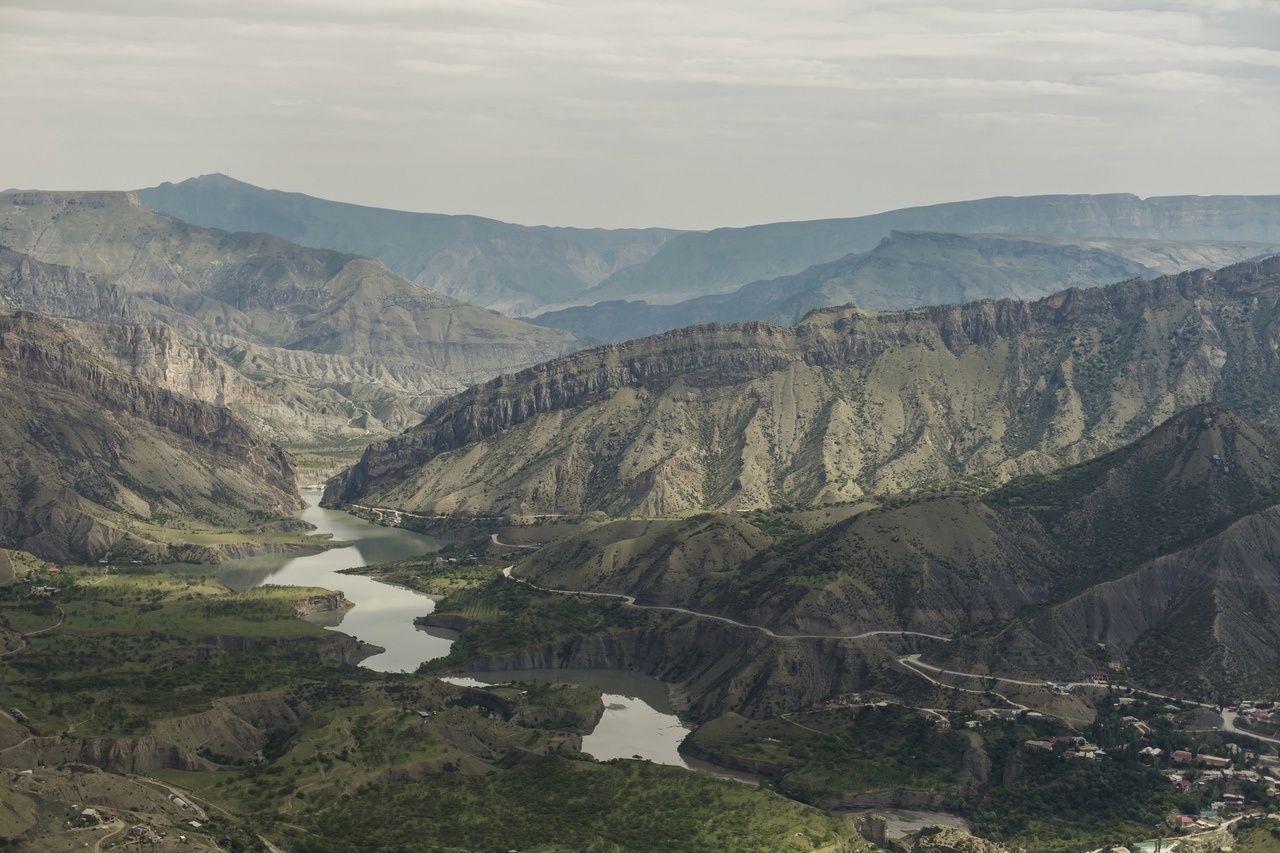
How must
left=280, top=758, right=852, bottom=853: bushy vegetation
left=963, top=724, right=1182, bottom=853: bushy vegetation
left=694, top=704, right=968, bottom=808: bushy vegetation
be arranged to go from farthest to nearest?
1. left=694, top=704, right=968, bottom=808: bushy vegetation
2. left=963, top=724, right=1182, bottom=853: bushy vegetation
3. left=280, top=758, right=852, bottom=853: bushy vegetation

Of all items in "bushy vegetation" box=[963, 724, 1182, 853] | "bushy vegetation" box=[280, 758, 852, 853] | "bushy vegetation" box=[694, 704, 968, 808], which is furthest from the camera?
"bushy vegetation" box=[694, 704, 968, 808]

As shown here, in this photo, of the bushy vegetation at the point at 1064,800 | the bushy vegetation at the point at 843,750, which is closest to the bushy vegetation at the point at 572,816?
the bushy vegetation at the point at 843,750

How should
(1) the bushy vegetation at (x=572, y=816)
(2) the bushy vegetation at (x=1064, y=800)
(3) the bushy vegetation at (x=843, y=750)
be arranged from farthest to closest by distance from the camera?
(3) the bushy vegetation at (x=843, y=750) → (2) the bushy vegetation at (x=1064, y=800) → (1) the bushy vegetation at (x=572, y=816)

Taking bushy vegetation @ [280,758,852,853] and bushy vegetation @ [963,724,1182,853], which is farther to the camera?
bushy vegetation @ [963,724,1182,853]

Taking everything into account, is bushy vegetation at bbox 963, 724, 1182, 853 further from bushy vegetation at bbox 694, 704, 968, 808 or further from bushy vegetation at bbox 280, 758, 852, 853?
bushy vegetation at bbox 280, 758, 852, 853

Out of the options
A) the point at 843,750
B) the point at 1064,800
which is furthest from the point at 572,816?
the point at 1064,800

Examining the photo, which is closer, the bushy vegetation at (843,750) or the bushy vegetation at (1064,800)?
the bushy vegetation at (1064,800)

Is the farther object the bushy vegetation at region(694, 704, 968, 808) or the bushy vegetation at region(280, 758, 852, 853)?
the bushy vegetation at region(694, 704, 968, 808)

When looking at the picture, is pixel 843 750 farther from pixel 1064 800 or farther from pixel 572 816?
pixel 572 816

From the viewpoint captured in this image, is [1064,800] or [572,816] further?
[1064,800]

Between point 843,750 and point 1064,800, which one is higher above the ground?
point 1064,800

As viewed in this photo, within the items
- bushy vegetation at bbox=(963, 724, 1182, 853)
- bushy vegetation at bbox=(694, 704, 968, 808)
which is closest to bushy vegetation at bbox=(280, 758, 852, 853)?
bushy vegetation at bbox=(694, 704, 968, 808)

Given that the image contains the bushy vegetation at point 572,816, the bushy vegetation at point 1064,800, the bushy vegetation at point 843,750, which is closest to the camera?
the bushy vegetation at point 572,816

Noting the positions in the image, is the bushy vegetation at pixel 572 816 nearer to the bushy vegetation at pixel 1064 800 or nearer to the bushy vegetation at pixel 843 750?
the bushy vegetation at pixel 843 750
